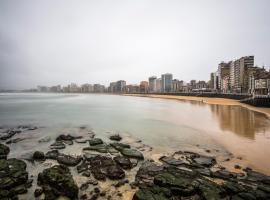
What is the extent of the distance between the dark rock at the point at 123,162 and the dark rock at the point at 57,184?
11.8 ft

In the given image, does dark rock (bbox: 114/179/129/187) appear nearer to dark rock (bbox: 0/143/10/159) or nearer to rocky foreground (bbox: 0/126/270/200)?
rocky foreground (bbox: 0/126/270/200)

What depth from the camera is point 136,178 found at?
33.2ft

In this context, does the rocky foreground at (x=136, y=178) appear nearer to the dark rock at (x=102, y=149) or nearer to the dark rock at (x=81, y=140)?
the dark rock at (x=102, y=149)

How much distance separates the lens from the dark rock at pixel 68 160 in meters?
12.1

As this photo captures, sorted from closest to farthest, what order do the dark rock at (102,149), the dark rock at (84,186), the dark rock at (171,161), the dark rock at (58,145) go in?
the dark rock at (84,186) < the dark rock at (171,161) < the dark rock at (102,149) < the dark rock at (58,145)

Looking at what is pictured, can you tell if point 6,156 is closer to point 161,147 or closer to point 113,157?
point 113,157

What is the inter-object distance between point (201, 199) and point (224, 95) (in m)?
80.0

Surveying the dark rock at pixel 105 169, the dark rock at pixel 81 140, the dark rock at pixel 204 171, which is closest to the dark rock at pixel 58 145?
the dark rock at pixel 81 140

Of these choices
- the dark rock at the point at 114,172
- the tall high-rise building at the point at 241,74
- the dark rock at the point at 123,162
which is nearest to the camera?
the dark rock at the point at 114,172

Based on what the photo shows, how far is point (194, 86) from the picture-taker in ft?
635

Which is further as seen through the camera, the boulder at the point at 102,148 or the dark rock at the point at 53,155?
the boulder at the point at 102,148

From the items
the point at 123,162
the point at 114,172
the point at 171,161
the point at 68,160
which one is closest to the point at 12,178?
the point at 68,160

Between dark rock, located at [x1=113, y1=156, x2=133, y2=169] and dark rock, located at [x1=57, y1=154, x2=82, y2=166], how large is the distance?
8.64 ft

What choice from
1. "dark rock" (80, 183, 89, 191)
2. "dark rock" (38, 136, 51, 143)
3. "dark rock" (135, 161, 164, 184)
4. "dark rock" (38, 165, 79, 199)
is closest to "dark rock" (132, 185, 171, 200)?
"dark rock" (135, 161, 164, 184)
